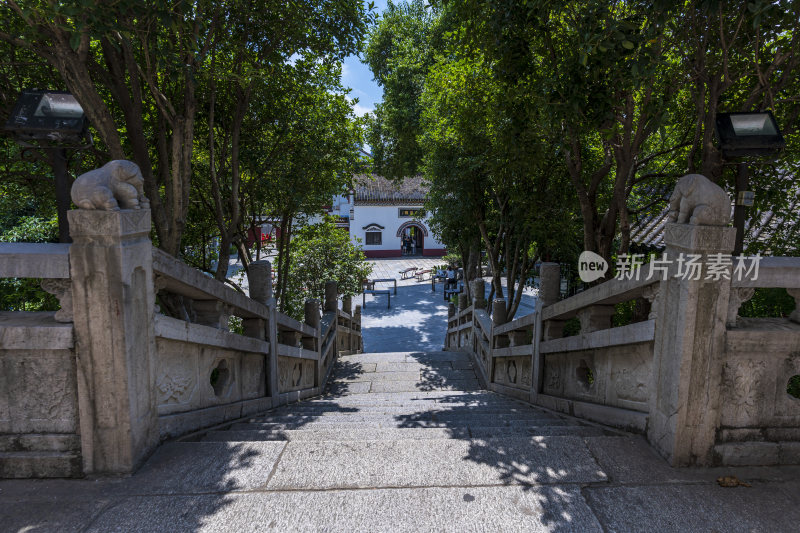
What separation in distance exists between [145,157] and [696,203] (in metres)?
4.65

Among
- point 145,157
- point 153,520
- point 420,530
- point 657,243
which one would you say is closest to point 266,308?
point 145,157

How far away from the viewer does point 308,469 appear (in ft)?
8.59

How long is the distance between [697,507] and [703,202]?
1605 mm

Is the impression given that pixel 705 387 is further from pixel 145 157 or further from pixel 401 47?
pixel 401 47

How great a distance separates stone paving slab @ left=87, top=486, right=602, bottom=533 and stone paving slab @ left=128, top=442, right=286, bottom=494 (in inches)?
4.0

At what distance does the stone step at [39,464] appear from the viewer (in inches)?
98.0

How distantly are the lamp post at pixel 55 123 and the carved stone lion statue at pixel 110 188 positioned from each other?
66 centimetres

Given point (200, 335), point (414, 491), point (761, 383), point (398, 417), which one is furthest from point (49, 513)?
point (761, 383)

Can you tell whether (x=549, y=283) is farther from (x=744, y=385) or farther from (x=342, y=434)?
(x=342, y=434)

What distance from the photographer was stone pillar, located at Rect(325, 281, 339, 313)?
8.32 m

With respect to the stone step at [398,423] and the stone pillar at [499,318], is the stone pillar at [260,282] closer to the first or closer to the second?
the stone step at [398,423]

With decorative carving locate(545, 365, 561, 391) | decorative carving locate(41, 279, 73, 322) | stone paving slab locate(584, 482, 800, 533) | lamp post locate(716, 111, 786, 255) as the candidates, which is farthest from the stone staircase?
lamp post locate(716, 111, 786, 255)

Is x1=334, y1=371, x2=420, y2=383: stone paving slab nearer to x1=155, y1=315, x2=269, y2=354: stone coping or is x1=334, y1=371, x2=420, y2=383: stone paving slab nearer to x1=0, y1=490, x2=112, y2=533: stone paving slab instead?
x1=155, y1=315, x2=269, y2=354: stone coping

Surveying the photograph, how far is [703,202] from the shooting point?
247 centimetres
